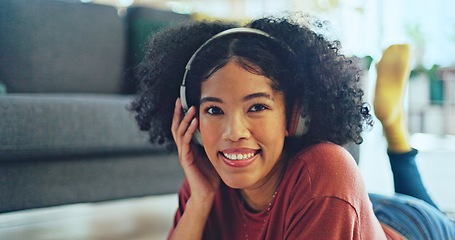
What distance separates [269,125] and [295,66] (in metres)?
0.12

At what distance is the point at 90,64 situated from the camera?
240cm

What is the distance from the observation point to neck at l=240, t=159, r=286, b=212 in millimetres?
1057

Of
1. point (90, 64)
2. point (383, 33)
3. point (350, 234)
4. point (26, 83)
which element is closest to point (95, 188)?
point (26, 83)

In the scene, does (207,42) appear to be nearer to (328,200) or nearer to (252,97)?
(252,97)

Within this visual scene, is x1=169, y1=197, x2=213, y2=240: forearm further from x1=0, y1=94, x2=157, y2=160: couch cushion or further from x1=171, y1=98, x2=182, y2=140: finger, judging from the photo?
x1=0, y1=94, x2=157, y2=160: couch cushion

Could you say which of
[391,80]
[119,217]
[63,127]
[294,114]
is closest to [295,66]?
[294,114]

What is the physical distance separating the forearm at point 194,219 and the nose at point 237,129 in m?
0.24

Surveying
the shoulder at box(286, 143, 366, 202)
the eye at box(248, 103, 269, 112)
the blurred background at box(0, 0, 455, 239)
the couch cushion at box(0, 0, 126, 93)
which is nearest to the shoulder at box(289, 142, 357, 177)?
the shoulder at box(286, 143, 366, 202)

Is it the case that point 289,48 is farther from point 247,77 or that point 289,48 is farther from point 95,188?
point 95,188

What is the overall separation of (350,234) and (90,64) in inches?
69.3

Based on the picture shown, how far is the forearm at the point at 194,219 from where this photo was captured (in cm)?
114

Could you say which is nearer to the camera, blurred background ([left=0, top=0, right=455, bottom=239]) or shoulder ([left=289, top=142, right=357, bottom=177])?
shoulder ([left=289, top=142, right=357, bottom=177])

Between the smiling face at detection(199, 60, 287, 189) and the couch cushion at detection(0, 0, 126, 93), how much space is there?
1384 mm

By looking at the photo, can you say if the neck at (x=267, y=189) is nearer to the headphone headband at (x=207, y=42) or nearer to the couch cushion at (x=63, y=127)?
the headphone headband at (x=207, y=42)
